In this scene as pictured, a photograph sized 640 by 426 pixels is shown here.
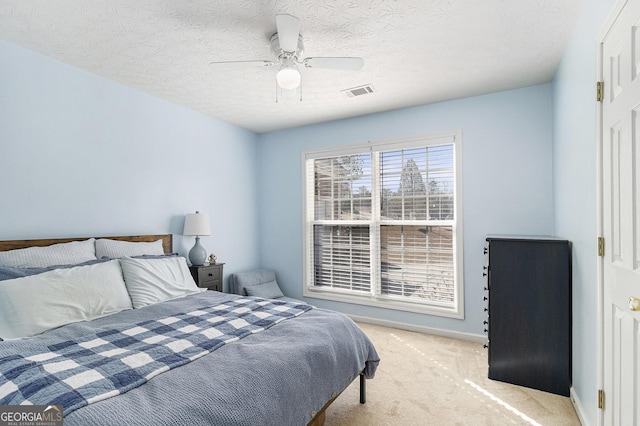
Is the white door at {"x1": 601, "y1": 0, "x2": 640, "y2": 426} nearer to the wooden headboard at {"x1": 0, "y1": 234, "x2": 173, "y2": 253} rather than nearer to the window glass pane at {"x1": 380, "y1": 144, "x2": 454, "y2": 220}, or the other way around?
the window glass pane at {"x1": 380, "y1": 144, "x2": 454, "y2": 220}

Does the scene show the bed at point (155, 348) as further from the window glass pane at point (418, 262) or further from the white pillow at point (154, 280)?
the window glass pane at point (418, 262)

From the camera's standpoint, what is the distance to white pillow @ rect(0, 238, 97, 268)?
2332 millimetres

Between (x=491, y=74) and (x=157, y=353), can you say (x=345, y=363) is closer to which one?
(x=157, y=353)

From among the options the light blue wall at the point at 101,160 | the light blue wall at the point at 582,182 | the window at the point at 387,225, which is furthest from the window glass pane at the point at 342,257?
the light blue wall at the point at 582,182

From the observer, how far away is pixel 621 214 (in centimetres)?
156

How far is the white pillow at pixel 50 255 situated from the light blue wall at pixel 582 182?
3.53m

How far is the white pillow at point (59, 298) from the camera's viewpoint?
192 cm

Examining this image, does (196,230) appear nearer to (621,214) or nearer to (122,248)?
(122,248)

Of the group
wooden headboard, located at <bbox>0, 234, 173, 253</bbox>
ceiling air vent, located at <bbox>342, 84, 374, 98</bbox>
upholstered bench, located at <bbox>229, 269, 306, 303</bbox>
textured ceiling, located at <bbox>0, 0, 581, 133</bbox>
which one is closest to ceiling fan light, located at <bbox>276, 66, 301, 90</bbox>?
textured ceiling, located at <bbox>0, 0, 581, 133</bbox>

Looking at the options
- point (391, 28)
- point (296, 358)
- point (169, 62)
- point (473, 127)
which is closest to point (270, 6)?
point (391, 28)

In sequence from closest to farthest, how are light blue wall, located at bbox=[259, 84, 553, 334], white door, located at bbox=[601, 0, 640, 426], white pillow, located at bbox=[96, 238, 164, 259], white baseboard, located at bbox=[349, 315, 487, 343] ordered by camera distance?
white door, located at bbox=[601, 0, 640, 426] < white pillow, located at bbox=[96, 238, 164, 259] < light blue wall, located at bbox=[259, 84, 553, 334] < white baseboard, located at bbox=[349, 315, 487, 343]

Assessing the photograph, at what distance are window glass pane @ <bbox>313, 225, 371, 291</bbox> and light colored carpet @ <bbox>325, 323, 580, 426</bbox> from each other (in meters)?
1.25

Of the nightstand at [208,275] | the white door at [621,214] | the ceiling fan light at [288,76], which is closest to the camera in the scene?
the white door at [621,214]

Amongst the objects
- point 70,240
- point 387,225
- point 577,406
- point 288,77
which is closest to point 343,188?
point 387,225
